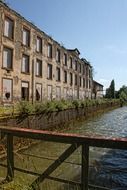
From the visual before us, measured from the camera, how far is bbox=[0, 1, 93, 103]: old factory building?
23.8 m

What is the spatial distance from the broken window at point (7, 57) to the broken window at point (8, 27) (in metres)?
1.19

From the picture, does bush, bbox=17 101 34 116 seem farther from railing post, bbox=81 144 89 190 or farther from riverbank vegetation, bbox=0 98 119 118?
railing post, bbox=81 144 89 190

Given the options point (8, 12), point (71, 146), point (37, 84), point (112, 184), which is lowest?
point (112, 184)

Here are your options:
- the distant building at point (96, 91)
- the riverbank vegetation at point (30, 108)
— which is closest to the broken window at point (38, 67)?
the riverbank vegetation at point (30, 108)

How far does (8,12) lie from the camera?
946 inches

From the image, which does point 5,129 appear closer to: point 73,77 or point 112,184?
point 112,184

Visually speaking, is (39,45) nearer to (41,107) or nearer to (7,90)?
(7,90)

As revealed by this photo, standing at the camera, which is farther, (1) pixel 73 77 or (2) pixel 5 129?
(1) pixel 73 77

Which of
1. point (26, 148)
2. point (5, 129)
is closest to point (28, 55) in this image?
point (26, 148)

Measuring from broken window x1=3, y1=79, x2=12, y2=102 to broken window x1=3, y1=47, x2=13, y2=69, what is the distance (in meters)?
1.25

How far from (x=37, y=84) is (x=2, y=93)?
7.61m

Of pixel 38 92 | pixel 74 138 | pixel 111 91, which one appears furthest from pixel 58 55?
pixel 111 91

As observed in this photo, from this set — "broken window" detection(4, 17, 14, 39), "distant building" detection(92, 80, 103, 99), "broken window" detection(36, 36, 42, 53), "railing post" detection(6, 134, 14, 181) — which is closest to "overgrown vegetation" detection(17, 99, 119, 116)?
"broken window" detection(36, 36, 42, 53)

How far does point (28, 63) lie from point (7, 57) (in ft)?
13.5
